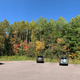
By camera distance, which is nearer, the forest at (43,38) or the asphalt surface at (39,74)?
the asphalt surface at (39,74)

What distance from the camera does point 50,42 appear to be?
54.7m

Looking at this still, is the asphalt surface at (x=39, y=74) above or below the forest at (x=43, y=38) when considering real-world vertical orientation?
below

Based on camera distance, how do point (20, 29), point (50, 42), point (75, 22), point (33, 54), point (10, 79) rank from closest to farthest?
point (10, 79) → point (33, 54) → point (75, 22) → point (50, 42) → point (20, 29)

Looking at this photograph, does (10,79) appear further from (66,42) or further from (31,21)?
(31,21)

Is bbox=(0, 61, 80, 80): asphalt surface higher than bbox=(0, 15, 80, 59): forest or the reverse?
the reverse

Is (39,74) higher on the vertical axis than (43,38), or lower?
lower

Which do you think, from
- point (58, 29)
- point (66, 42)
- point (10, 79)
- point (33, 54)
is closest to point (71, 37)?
point (66, 42)

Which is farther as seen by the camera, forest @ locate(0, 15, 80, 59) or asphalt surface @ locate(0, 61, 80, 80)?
forest @ locate(0, 15, 80, 59)

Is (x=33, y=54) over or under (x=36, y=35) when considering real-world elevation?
under

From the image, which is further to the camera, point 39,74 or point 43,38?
point 43,38

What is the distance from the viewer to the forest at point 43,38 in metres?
44.3

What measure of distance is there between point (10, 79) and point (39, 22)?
52063mm

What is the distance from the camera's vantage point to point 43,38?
53031 mm

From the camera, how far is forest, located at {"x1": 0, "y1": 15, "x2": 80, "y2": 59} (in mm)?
44344
